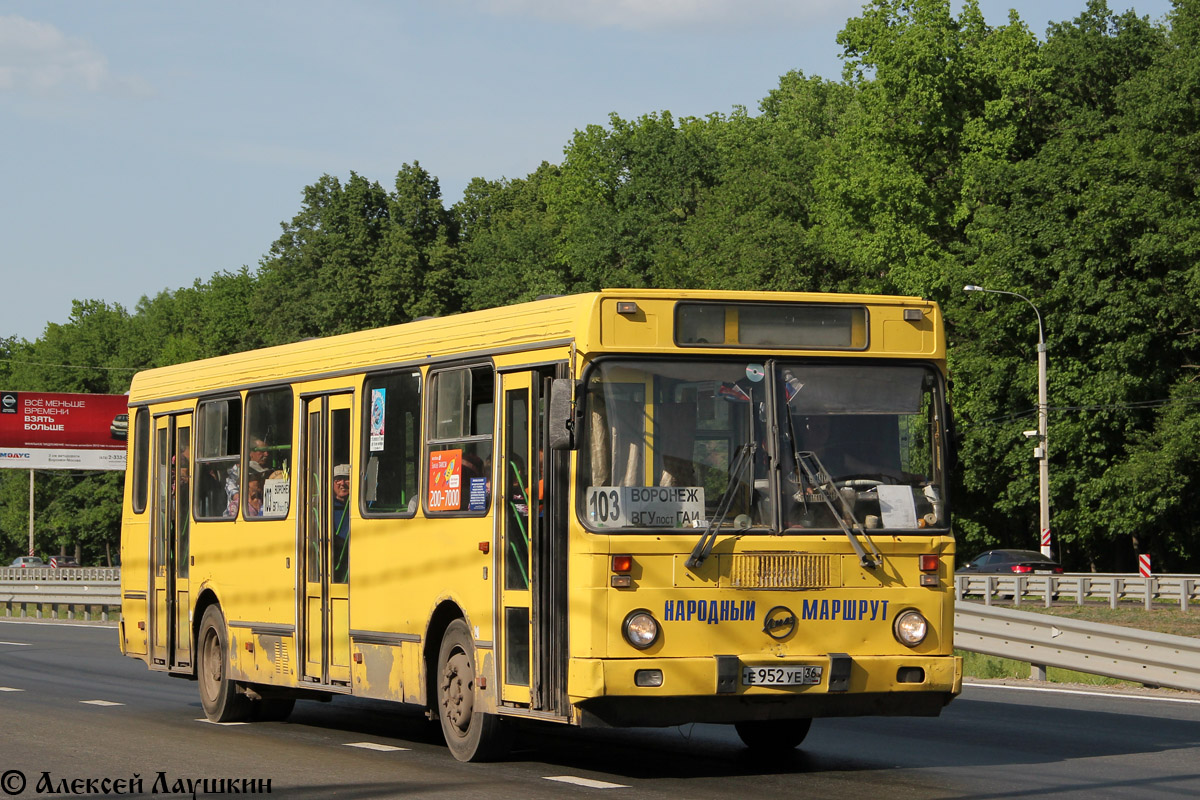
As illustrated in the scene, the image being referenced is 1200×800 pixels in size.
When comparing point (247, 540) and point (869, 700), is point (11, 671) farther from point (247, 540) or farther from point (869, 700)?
point (869, 700)

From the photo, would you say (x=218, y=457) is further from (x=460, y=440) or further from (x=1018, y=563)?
(x=1018, y=563)

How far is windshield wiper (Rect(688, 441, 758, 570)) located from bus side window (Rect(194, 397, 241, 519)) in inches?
239

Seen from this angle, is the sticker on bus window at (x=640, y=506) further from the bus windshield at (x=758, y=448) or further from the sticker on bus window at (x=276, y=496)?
the sticker on bus window at (x=276, y=496)

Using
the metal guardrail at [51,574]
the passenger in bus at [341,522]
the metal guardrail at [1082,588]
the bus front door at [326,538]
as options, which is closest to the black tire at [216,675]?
the bus front door at [326,538]

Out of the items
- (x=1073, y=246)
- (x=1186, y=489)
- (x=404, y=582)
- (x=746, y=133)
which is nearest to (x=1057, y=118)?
(x=1073, y=246)

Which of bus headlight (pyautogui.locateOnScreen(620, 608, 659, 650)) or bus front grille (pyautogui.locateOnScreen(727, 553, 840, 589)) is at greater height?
bus front grille (pyautogui.locateOnScreen(727, 553, 840, 589))

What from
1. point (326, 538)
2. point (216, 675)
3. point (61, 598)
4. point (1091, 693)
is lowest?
point (61, 598)

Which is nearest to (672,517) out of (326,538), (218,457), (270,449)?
(326,538)

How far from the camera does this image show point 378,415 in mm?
13641

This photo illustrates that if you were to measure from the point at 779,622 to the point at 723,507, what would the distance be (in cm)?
76

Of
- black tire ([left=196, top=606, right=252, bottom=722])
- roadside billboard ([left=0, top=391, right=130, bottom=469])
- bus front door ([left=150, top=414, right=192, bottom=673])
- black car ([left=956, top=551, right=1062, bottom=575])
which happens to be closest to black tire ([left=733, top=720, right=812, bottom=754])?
black tire ([left=196, top=606, right=252, bottom=722])

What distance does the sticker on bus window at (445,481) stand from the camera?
41.1ft

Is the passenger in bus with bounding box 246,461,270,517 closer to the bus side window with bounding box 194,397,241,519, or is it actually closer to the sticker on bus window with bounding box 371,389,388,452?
the bus side window with bounding box 194,397,241,519

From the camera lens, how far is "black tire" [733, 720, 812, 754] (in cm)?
1273
